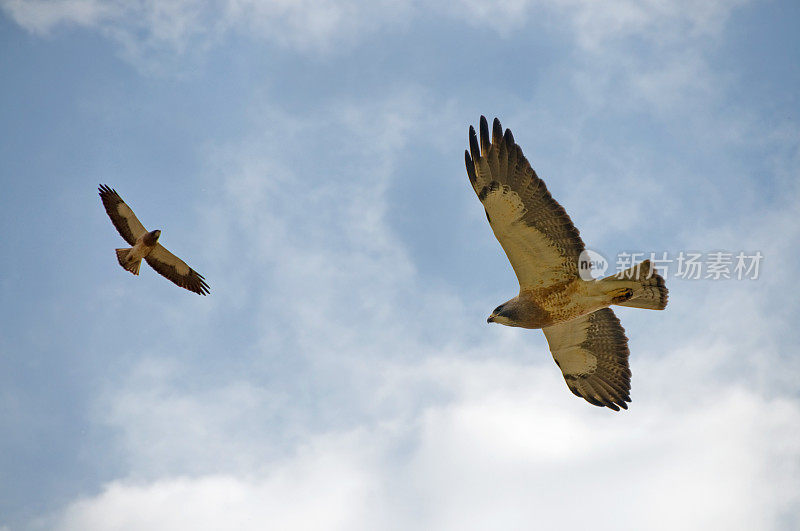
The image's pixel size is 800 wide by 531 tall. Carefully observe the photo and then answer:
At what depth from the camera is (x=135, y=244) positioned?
47.6ft

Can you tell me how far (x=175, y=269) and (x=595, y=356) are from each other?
31.5 ft

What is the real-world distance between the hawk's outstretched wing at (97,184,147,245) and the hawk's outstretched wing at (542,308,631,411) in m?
9.02

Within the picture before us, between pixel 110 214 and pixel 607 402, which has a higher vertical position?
pixel 110 214

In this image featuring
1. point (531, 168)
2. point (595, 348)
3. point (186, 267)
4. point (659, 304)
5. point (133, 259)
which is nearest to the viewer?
point (531, 168)

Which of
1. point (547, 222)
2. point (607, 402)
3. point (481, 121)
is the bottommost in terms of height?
point (607, 402)

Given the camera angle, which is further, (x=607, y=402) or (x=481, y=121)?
(x=607, y=402)

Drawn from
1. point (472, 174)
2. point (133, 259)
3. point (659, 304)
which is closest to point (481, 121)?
point (472, 174)

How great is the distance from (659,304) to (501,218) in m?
2.64

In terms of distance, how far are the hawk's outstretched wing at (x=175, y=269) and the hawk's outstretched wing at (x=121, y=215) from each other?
21.5 inches

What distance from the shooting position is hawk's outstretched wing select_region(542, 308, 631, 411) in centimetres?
1122

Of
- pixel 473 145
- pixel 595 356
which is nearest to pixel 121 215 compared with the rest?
pixel 473 145

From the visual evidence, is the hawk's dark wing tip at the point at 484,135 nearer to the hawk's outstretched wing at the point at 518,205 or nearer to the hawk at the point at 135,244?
the hawk's outstretched wing at the point at 518,205

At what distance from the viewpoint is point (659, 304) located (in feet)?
32.1

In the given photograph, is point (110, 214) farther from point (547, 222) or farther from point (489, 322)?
point (547, 222)
